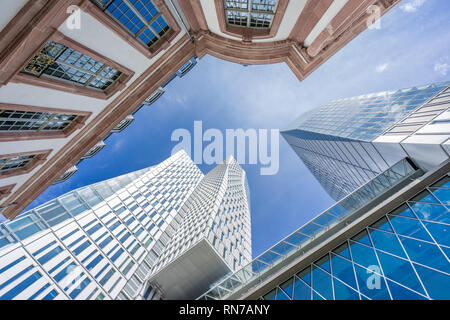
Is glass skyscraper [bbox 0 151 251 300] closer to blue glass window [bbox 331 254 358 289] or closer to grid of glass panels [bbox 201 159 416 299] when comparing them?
grid of glass panels [bbox 201 159 416 299]

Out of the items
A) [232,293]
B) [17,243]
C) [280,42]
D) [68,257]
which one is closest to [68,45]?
[280,42]

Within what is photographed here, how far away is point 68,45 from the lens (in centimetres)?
1170

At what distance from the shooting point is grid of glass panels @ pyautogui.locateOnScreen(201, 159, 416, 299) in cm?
1588

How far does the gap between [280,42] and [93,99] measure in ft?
49.9

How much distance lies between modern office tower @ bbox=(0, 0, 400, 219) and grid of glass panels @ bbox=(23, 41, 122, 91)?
0.06m

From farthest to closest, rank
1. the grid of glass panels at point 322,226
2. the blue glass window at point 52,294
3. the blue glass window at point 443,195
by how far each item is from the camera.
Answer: the blue glass window at point 52,294
the grid of glass panels at point 322,226
the blue glass window at point 443,195

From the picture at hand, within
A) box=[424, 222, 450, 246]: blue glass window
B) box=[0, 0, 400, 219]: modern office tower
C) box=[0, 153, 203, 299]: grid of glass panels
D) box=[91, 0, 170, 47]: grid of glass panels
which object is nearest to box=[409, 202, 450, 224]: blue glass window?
box=[424, 222, 450, 246]: blue glass window

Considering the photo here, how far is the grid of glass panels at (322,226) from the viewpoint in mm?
15875

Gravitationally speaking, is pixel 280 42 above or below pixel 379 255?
above

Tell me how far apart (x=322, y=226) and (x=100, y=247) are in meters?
32.5

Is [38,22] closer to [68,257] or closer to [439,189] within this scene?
[439,189]

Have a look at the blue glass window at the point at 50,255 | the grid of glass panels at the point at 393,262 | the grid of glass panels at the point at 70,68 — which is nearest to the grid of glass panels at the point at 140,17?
the grid of glass panels at the point at 70,68

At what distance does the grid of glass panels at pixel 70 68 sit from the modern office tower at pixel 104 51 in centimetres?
6

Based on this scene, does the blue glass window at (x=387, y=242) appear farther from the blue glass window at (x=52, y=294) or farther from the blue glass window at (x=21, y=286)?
the blue glass window at (x=52, y=294)
